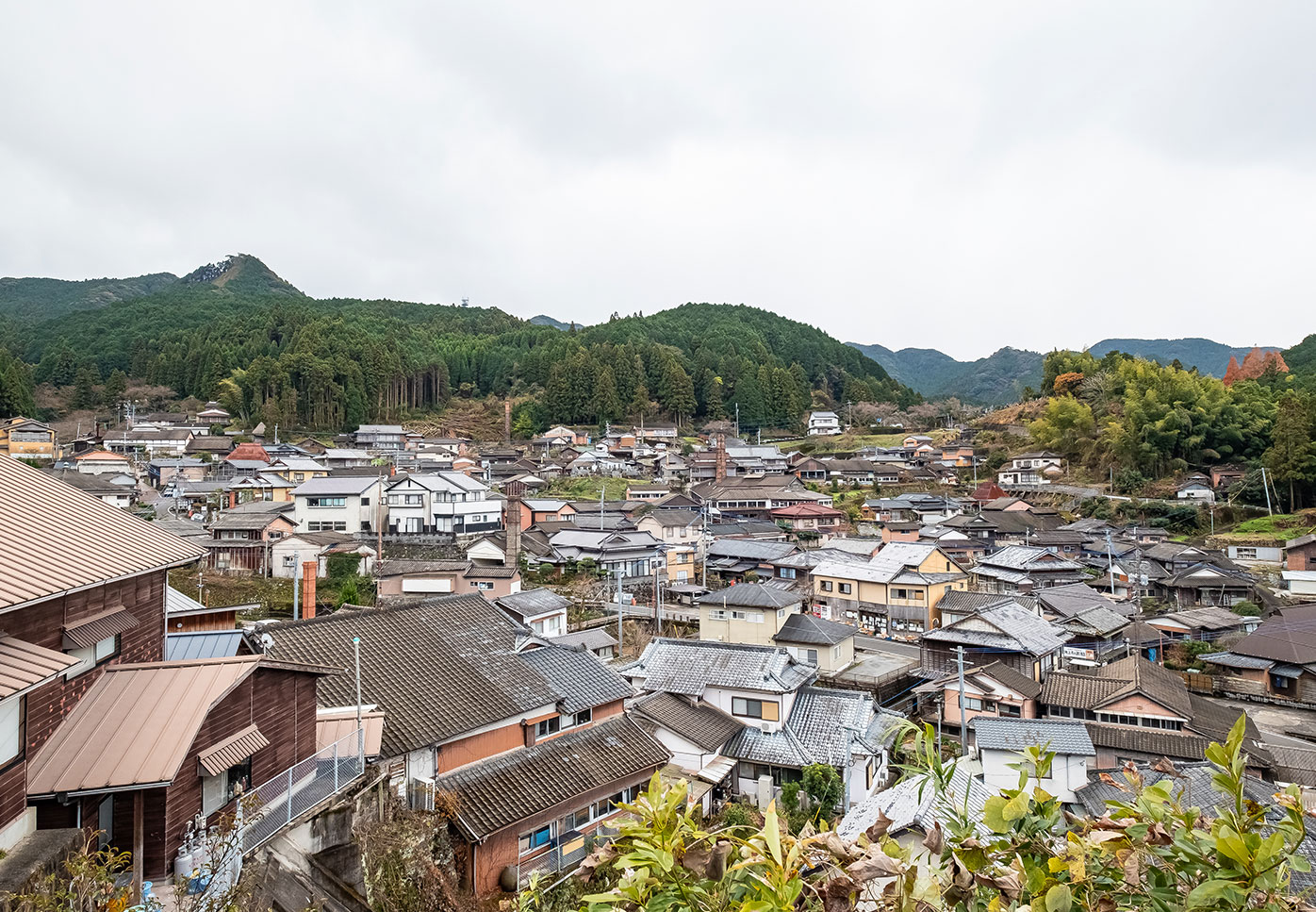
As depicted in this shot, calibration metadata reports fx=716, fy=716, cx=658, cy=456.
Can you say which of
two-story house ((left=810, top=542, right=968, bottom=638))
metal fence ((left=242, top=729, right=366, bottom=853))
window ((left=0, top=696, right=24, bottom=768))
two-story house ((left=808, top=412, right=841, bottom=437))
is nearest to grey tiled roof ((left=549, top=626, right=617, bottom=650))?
two-story house ((left=810, top=542, right=968, bottom=638))

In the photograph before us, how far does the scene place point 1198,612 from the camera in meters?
27.1

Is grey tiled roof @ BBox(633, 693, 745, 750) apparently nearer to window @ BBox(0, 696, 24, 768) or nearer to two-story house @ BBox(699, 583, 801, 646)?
two-story house @ BBox(699, 583, 801, 646)

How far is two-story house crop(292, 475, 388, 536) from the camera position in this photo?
113 feet

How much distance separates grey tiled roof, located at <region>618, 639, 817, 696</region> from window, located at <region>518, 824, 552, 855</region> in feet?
21.7

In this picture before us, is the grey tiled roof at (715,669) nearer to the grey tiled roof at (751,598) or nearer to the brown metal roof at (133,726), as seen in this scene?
the grey tiled roof at (751,598)

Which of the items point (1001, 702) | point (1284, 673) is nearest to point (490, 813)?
point (1001, 702)

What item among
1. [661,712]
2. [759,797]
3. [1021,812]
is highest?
[1021,812]

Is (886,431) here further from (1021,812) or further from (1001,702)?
(1021,812)

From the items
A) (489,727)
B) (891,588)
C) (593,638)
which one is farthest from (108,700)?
(891,588)

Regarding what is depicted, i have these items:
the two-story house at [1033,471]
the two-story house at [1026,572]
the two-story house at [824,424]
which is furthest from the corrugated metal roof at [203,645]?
the two-story house at [824,424]

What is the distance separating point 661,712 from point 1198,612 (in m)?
23.1

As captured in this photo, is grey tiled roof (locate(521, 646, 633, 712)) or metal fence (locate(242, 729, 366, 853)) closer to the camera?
metal fence (locate(242, 729, 366, 853))

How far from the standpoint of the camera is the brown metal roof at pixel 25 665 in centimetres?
558

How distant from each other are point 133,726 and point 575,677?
8.04 metres
